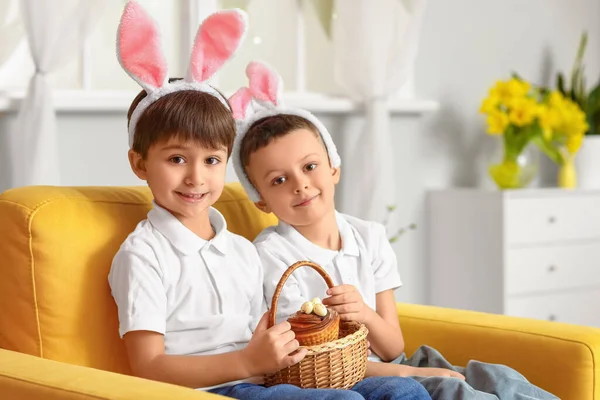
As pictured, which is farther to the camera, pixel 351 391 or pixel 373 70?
pixel 373 70

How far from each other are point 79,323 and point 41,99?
1.02 metres

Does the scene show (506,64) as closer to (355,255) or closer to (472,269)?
(472,269)

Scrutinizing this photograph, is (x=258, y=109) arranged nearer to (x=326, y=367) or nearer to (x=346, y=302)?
(x=346, y=302)

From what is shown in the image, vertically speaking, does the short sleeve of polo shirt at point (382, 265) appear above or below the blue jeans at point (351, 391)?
above

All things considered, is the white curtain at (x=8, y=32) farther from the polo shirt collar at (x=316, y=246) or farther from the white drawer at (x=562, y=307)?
the white drawer at (x=562, y=307)

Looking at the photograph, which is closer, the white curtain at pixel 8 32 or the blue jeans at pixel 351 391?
the blue jeans at pixel 351 391

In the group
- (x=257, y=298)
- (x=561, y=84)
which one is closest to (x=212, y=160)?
(x=257, y=298)

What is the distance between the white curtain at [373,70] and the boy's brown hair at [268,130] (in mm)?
1513

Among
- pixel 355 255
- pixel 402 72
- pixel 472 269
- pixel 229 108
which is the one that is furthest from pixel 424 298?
pixel 229 108

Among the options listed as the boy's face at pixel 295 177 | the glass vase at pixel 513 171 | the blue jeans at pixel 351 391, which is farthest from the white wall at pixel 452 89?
the blue jeans at pixel 351 391

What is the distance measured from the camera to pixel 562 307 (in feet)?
12.2

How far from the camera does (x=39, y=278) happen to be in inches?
66.7

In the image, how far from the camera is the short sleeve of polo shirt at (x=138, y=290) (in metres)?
1.64

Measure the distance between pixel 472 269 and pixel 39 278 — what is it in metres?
2.24
